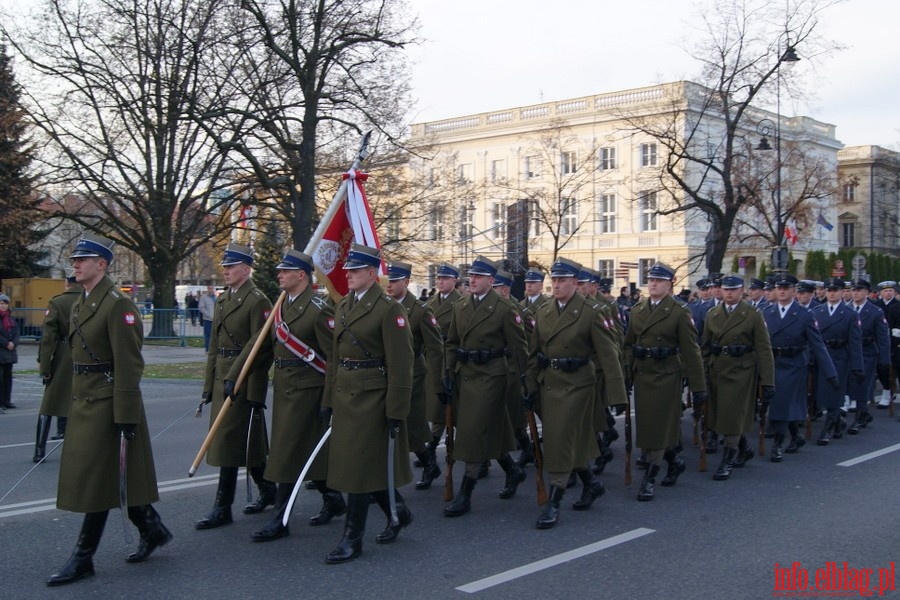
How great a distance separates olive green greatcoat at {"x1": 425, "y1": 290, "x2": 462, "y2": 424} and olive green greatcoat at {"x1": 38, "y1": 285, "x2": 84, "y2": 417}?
12.1 feet

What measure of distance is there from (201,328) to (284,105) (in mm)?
10186

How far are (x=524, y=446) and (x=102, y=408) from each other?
14.4 feet

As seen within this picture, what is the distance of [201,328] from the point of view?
29.2 m

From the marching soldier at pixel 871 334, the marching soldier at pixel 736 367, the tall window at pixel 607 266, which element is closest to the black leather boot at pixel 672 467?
the marching soldier at pixel 736 367

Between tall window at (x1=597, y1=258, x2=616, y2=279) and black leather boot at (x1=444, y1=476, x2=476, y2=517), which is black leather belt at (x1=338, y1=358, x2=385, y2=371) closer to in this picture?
black leather boot at (x1=444, y1=476, x2=476, y2=517)

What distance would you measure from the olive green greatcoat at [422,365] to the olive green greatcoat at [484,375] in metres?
0.18

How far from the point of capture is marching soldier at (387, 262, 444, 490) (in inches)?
319

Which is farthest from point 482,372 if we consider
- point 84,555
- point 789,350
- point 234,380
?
point 789,350

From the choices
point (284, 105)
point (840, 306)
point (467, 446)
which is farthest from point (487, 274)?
point (284, 105)

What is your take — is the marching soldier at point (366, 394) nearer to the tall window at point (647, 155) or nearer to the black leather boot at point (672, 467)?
the black leather boot at point (672, 467)

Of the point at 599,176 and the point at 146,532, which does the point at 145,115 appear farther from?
the point at 599,176

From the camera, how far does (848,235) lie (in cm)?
8162

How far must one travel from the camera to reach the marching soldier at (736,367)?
31.1 ft

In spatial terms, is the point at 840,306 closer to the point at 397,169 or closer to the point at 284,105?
the point at 284,105
